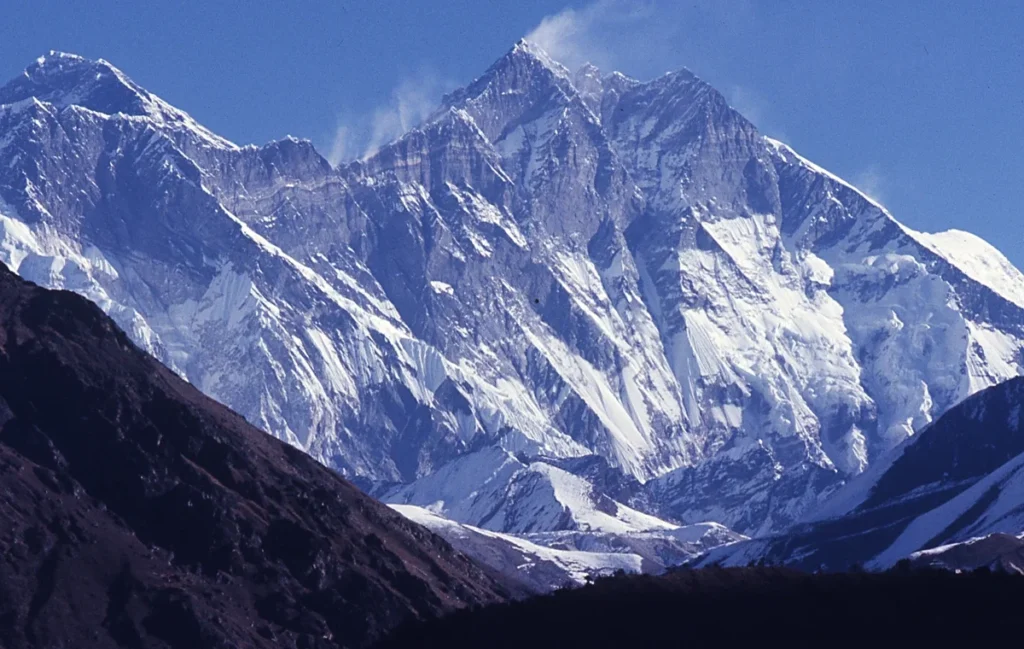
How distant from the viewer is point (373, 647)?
200 meters

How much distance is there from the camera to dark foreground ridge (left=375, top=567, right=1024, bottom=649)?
7239 inches

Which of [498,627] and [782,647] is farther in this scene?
[498,627]

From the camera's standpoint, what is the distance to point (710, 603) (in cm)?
19525

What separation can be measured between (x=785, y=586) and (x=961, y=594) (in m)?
13.5

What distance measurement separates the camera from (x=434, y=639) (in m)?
197

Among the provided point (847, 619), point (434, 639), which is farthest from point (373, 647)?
point (847, 619)

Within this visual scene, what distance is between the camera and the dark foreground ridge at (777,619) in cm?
18388

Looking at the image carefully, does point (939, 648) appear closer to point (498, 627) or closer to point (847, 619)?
point (847, 619)

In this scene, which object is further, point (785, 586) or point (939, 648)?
point (785, 586)

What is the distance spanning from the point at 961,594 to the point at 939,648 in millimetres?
12872

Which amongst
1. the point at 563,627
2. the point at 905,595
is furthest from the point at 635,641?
the point at 905,595

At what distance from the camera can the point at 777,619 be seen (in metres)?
190

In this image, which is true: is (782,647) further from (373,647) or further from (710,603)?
(373,647)

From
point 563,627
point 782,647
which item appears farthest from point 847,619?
point 563,627
